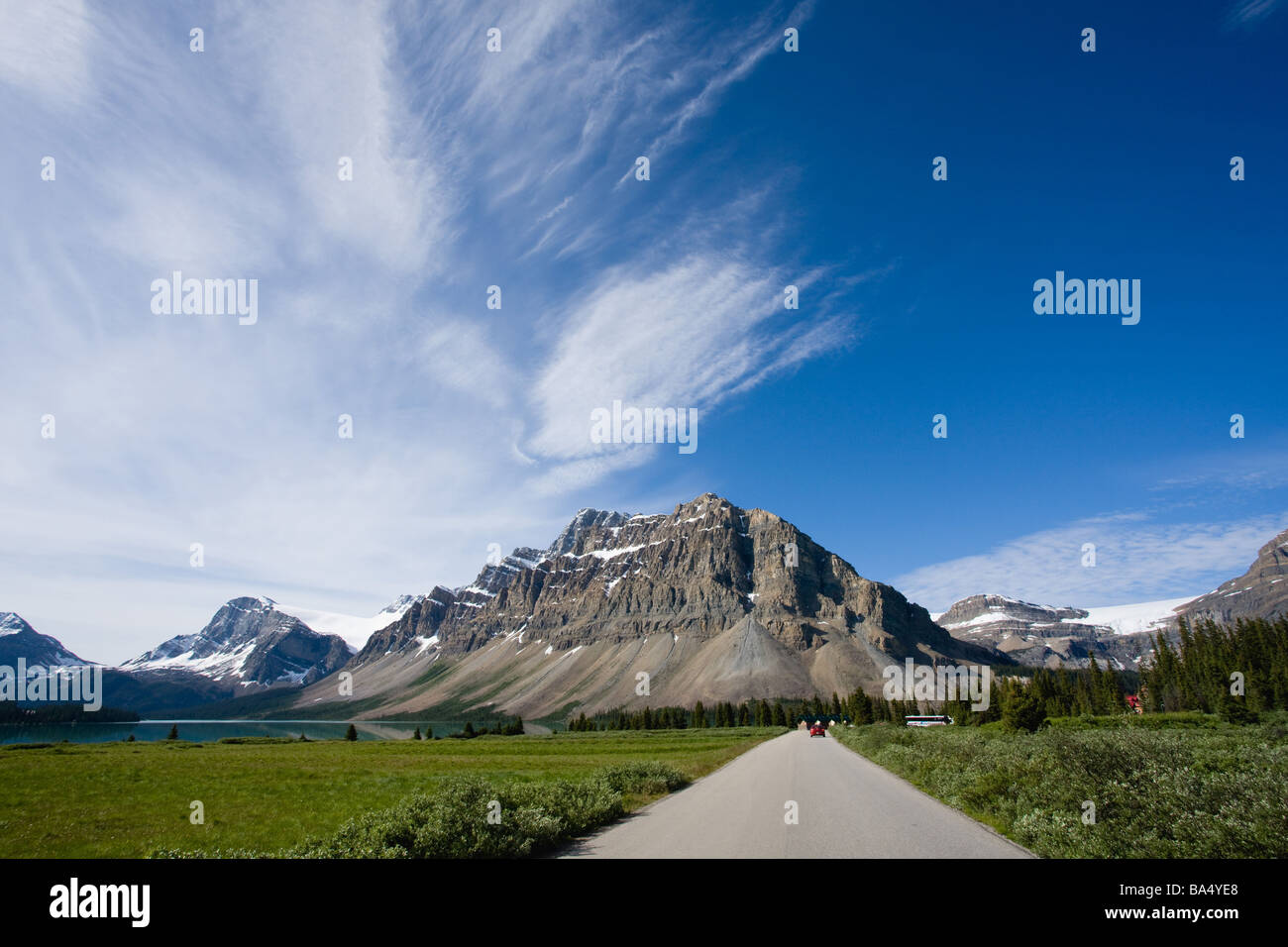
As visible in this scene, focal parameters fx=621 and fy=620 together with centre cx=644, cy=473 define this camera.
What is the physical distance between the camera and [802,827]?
16.2 metres

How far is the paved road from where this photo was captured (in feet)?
43.0

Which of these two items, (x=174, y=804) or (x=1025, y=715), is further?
(x=1025, y=715)

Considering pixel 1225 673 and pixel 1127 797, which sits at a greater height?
pixel 1127 797

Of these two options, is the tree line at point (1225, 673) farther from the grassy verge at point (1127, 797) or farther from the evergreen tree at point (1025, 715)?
the grassy verge at point (1127, 797)

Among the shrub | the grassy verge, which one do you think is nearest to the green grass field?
the shrub

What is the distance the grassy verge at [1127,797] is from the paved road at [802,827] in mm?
931

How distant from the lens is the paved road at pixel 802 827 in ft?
43.0

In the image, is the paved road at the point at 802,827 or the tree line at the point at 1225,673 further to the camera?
the tree line at the point at 1225,673

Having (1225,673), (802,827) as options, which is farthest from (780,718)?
(802,827)

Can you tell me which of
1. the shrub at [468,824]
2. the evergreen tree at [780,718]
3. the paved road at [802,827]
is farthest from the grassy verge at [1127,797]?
the evergreen tree at [780,718]

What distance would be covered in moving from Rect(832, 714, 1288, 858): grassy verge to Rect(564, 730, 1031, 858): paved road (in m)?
0.93

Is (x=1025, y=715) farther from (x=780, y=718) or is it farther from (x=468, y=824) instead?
(x=780, y=718)

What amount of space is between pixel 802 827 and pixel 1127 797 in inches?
284
